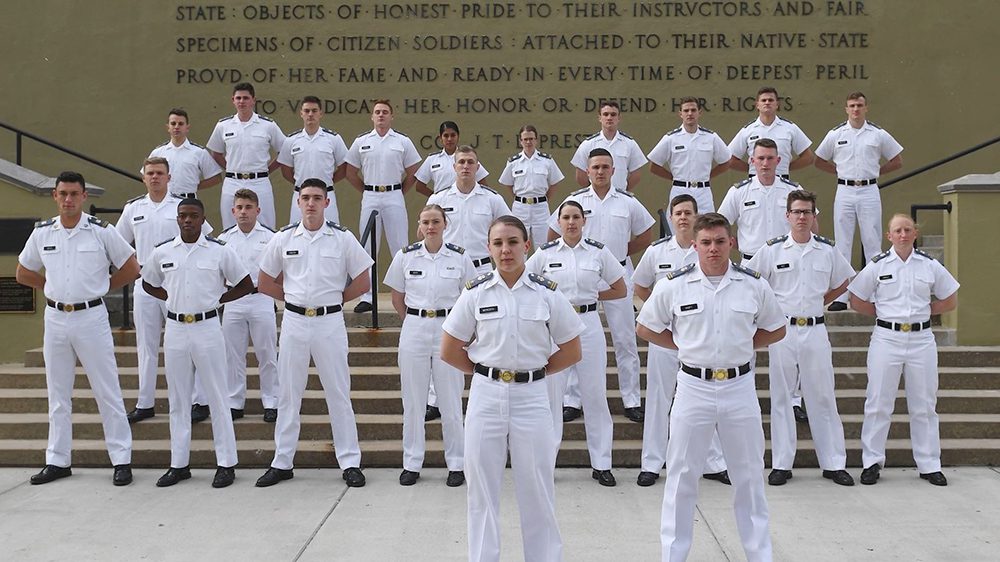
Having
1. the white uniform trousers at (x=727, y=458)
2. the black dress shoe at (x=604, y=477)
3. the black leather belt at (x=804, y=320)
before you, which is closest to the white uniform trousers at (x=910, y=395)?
the black leather belt at (x=804, y=320)

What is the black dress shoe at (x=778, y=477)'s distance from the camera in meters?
7.45

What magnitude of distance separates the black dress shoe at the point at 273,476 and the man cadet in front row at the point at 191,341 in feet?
0.82

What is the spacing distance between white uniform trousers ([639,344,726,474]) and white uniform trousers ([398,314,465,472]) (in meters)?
1.37

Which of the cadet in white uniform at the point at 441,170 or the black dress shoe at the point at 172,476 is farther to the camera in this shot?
the cadet in white uniform at the point at 441,170

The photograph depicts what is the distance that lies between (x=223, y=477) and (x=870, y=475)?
4.67m

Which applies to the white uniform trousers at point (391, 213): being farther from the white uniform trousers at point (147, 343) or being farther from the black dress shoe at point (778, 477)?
the black dress shoe at point (778, 477)

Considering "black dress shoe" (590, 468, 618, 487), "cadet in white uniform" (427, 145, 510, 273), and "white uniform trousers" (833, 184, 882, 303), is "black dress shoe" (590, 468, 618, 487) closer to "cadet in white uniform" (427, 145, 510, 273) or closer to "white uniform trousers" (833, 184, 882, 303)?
"cadet in white uniform" (427, 145, 510, 273)

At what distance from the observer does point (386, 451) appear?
319 inches

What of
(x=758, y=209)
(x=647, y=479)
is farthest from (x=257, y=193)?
(x=647, y=479)

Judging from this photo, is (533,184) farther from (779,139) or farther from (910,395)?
(910,395)

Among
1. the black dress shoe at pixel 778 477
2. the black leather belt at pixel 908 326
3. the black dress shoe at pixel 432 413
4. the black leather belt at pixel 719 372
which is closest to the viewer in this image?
the black leather belt at pixel 719 372

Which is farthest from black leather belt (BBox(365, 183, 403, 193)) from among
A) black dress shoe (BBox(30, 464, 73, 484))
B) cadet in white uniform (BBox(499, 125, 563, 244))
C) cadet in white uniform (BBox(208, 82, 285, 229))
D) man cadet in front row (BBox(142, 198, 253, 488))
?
black dress shoe (BBox(30, 464, 73, 484))

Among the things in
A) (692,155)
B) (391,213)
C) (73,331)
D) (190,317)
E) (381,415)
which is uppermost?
(692,155)

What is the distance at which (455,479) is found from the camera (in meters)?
7.53
